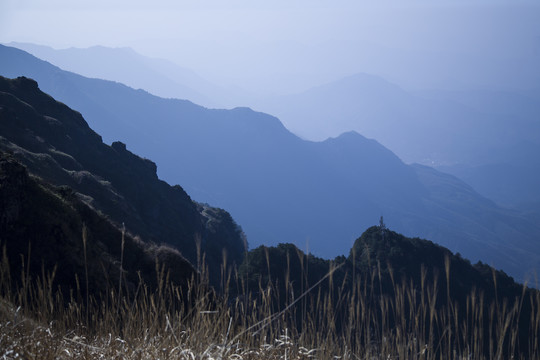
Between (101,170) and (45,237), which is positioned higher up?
(101,170)

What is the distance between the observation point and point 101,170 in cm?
2806

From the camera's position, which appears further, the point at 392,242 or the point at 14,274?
the point at 392,242

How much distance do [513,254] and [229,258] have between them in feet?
669

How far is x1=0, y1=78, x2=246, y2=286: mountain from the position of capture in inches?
813

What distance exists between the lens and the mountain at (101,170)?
67.8 feet

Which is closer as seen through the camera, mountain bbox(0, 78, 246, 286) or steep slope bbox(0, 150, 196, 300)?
steep slope bbox(0, 150, 196, 300)

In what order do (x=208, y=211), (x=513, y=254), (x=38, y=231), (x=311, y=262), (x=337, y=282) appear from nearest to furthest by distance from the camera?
Answer: (x=38, y=231) < (x=337, y=282) < (x=311, y=262) < (x=208, y=211) < (x=513, y=254)

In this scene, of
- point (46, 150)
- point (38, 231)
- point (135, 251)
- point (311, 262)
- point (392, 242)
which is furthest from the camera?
point (392, 242)

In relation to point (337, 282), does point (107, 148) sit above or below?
above

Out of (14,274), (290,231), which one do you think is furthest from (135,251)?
(290,231)

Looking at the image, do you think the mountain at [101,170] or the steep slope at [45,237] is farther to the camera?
the mountain at [101,170]

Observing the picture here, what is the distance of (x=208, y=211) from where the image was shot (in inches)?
1697

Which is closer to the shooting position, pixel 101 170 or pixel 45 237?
pixel 45 237

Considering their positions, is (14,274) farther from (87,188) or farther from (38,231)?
(87,188)
